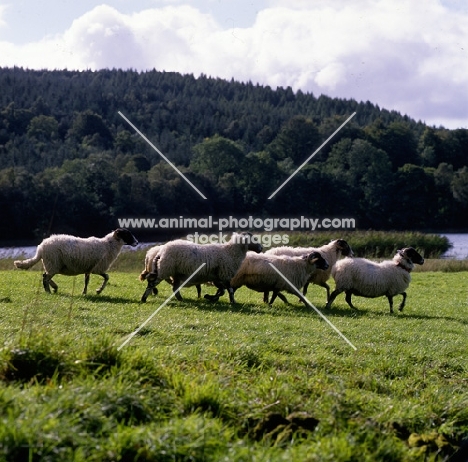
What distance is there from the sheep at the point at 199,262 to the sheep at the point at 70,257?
1687 mm

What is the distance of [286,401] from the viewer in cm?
719

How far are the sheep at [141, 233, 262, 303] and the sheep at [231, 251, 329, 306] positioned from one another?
0.46m

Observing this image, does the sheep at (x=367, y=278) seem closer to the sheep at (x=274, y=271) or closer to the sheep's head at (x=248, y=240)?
the sheep at (x=274, y=271)

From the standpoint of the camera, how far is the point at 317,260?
17.8m

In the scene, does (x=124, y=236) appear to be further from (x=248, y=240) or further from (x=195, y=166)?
(x=195, y=166)

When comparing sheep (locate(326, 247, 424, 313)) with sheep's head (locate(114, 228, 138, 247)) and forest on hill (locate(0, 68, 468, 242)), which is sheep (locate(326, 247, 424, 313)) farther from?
forest on hill (locate(0, 68, 468, 242))

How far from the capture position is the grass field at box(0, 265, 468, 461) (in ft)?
18.8

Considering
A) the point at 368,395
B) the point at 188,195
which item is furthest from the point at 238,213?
the point at 368,395

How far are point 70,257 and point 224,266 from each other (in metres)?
3.80

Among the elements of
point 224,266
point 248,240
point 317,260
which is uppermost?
point 248,240

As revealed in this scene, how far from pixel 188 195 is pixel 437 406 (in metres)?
66.0

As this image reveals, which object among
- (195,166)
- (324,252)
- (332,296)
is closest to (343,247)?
(324,252)

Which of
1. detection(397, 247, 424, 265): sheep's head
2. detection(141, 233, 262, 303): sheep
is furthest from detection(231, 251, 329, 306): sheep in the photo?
detection(397, 247, 424, 265): sheep's head

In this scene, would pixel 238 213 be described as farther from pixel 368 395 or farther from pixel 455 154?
pixel 368 395
